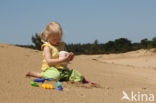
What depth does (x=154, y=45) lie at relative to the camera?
1680cm

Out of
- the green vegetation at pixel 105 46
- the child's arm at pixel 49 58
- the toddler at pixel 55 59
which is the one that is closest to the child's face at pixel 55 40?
the toddler at pixel 55 59

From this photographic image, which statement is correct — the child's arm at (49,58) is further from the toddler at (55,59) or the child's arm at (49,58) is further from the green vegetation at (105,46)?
the green vegetation at (105,46)

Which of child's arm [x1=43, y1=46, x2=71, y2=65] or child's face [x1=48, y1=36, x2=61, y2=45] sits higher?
child's face [x1=48, y1=36, x2=61, y2=45]

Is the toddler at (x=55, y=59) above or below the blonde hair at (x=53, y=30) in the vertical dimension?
below

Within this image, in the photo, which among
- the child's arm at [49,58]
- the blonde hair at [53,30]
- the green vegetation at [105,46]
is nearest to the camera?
the child's arm at [49,58]

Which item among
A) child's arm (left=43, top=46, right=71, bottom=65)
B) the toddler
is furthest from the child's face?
child's arm (left=43, top=46, right=71, bottom=65)

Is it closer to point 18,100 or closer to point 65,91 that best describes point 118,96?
point 65,91

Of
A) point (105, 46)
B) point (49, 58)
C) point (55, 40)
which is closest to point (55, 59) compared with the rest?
point (49, 58)

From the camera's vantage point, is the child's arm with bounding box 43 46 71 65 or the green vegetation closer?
the child's arm with bounding box 43 46 71 65

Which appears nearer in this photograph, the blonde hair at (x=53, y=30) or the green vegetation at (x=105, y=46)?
the blonde hair at (x=53, y=30)

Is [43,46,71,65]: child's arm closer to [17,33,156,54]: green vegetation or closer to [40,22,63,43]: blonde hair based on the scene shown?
[40,22,63,43]: blonde hair

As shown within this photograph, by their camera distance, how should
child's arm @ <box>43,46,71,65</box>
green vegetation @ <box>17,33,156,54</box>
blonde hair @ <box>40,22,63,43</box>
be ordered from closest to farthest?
child's arm @ <box>43,46,71,65</box> < blonde hair @ <box>40,22,63,43</box> < green vegetation @ <box>17,33,156,54</box>

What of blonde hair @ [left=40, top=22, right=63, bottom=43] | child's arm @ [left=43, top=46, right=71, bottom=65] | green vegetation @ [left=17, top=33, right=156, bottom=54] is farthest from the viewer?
green vegetation @ [left=17, top=33, right=156, bottom=54]

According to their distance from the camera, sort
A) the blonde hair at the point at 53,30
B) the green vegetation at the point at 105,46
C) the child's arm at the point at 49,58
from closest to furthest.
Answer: the child's arm at the point at 49,58 → the blonde hair at the point at 53,30 → the green vegetation at the point at 105,46
